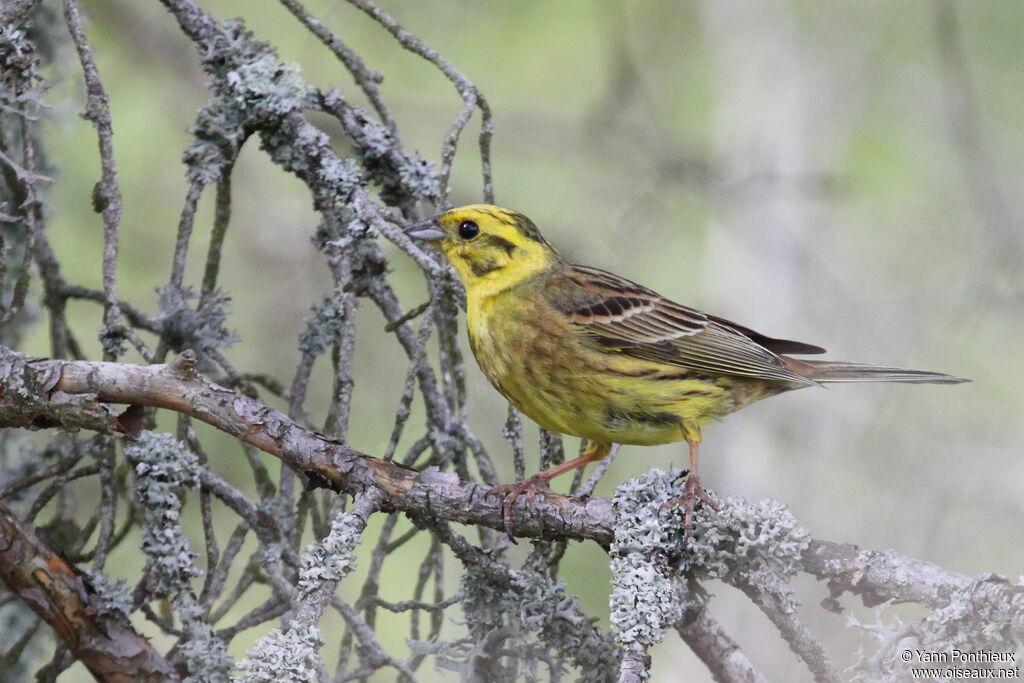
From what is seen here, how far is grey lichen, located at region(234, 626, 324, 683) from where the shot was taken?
2.29 metres

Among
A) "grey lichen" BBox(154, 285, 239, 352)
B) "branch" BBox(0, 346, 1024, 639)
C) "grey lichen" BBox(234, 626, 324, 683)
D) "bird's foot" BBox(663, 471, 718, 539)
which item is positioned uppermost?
"grey lichen" BBox(154, 285, 239, 352)

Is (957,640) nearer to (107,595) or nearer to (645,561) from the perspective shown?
(645,561)

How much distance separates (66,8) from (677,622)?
2.30 meters

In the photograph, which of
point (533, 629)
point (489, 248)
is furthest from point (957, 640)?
point (489, 248)

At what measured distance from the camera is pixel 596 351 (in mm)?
3965

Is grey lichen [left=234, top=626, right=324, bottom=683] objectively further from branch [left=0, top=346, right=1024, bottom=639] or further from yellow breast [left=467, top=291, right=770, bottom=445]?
yellow breast [left=467, top=291, right=770, bottom=445]

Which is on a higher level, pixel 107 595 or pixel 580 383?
pixel 580 383

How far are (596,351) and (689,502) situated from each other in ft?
3.78

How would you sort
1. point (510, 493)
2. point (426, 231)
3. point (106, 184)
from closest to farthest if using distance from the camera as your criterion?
point (510, 493) → point (106, 184) → point (426, 231)

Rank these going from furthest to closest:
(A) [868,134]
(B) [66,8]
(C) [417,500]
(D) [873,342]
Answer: (A) [868,134] < (D) [873,342] < (B) [66,8] < (C) [417,500]

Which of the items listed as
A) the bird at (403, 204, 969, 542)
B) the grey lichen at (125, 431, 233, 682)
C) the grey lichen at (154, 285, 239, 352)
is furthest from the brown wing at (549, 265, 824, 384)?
the grey lichen at (125, 431, 233, 682)

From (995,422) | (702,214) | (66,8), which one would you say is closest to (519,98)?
(702,214)

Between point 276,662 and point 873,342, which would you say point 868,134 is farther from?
point 276,662

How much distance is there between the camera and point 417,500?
111 inches
